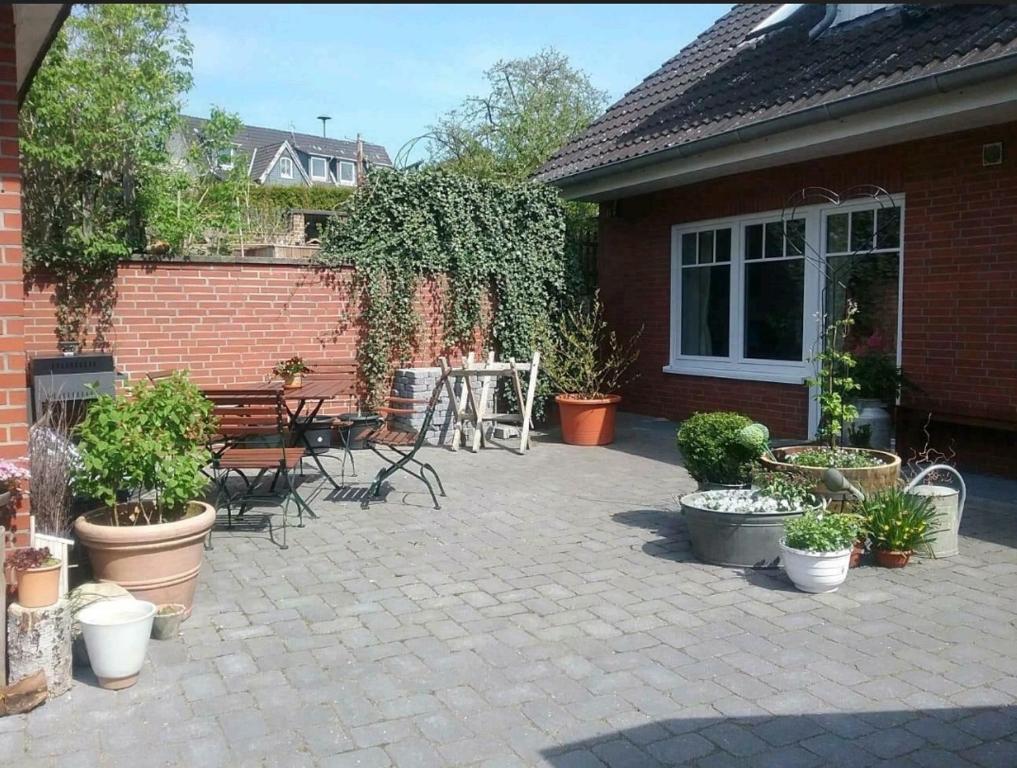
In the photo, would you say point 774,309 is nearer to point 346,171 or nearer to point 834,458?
point 834,458

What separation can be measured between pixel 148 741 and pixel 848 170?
7717 mm

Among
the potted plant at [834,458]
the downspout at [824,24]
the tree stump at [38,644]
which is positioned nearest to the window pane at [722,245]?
the downspout at [824,24]

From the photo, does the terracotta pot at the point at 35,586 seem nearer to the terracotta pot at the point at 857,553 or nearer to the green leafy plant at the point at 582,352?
the terracotta pot at the point at 857,553

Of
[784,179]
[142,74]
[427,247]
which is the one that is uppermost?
[142,74]

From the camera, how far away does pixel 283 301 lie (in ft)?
31.1

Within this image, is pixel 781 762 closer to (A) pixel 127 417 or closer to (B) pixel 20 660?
(B) pixel 20 660

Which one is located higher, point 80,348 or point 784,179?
point 784,179

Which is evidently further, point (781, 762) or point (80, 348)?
point (80, 348)

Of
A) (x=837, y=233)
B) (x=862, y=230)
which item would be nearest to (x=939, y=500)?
(x=862, y=230)

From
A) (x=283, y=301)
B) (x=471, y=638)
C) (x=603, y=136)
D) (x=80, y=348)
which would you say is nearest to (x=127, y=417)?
(x=471, y=638)

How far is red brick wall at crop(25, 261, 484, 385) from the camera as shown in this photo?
8531 mm

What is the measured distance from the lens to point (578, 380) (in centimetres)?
989

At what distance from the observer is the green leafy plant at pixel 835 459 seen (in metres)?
5.56

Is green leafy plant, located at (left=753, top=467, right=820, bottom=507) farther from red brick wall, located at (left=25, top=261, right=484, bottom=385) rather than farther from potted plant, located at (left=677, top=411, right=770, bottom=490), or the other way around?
red brick wall, located at (left=25, top=261, right=484, bottom=385)
